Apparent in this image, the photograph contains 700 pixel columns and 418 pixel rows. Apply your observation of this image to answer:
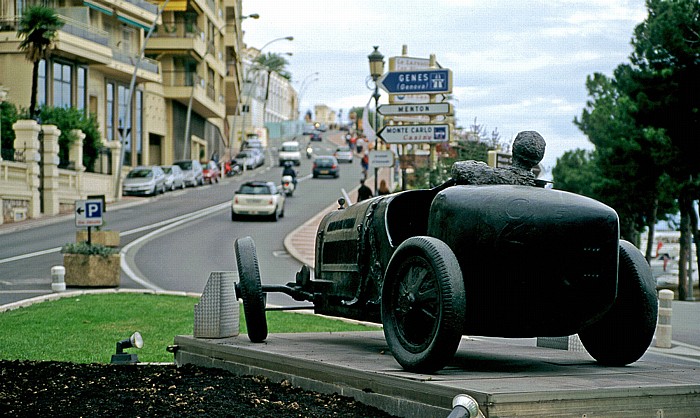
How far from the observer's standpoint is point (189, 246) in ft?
98.9

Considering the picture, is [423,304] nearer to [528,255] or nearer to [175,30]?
[528,255]

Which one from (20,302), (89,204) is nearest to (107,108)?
(89,204)

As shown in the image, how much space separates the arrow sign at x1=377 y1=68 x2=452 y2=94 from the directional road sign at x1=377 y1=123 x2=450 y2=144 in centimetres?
81

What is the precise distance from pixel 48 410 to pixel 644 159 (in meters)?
32.6

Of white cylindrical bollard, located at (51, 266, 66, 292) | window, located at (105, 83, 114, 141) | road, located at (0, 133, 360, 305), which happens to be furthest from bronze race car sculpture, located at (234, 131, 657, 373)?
window, located at (105, 83, 114, 141)

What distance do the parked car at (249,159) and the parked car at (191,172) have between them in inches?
666

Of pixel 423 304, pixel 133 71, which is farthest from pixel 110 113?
pixel 423 304

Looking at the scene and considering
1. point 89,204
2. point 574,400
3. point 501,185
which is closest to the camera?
point 574,400

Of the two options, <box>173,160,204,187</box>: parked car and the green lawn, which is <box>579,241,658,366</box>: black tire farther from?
<box>173,160,204,187</box>: parked car

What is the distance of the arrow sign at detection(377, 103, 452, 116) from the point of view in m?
21.4

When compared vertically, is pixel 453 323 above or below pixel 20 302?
above

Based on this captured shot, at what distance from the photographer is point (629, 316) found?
7.05 m

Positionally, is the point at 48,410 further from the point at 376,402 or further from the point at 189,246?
the point at 189,246

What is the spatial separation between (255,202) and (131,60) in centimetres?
2440
